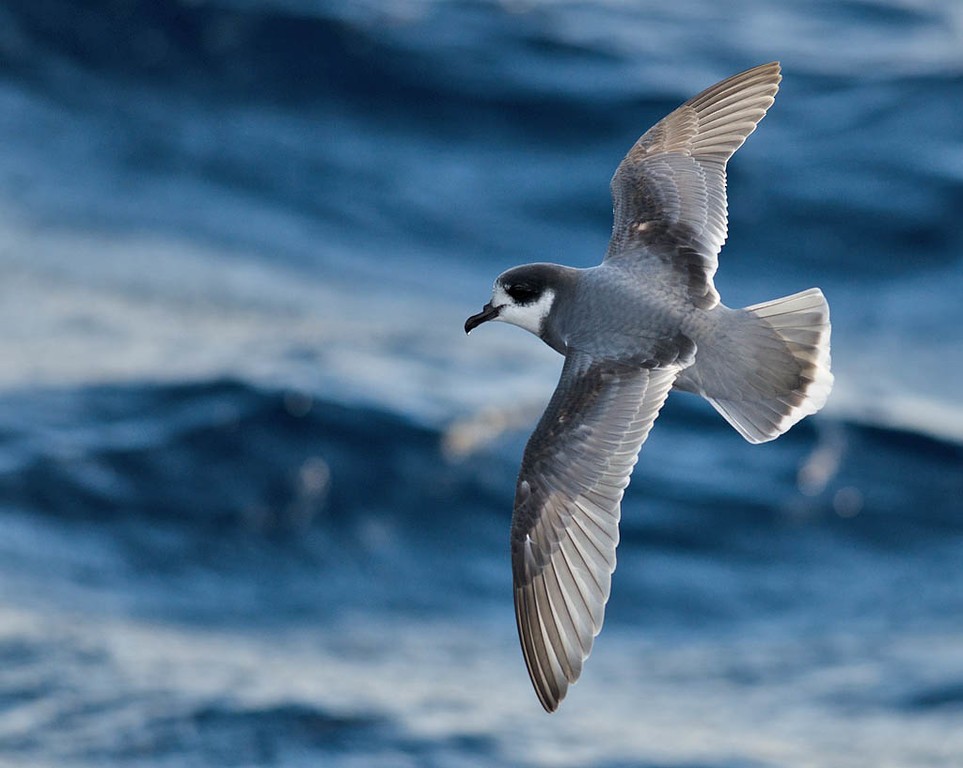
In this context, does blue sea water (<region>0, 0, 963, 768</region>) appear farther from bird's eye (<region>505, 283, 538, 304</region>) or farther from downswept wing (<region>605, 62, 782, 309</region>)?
bird's eye (<region>505, 283, 538, 304</region>)

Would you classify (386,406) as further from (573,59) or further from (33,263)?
(573,59)

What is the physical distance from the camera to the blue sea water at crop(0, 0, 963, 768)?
31.5 feet

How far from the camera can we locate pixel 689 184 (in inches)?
221

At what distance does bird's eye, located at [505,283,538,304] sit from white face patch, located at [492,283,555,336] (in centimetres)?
1

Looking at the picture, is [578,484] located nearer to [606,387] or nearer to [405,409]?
[606,387]

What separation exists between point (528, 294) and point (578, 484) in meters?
0.64

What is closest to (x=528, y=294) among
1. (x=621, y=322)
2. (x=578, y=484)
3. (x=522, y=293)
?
(x=522, y=293)

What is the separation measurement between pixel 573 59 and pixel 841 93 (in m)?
2.62

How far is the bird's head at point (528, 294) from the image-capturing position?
5086 mm

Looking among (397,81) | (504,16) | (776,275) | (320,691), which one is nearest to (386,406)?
(320,691)

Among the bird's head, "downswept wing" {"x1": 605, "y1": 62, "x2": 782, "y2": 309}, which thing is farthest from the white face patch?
"downswept wing" {"x1": 605, "y1": 62, "x2": 782, "y2": 309}

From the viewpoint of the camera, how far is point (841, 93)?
1524cm

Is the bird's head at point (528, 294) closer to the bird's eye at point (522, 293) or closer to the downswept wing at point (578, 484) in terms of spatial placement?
the bird's eye at point (522, 293)

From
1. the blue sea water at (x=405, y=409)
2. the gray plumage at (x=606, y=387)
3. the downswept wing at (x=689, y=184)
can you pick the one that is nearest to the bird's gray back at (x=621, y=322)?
the gray plumage at (x=606, y=387)
